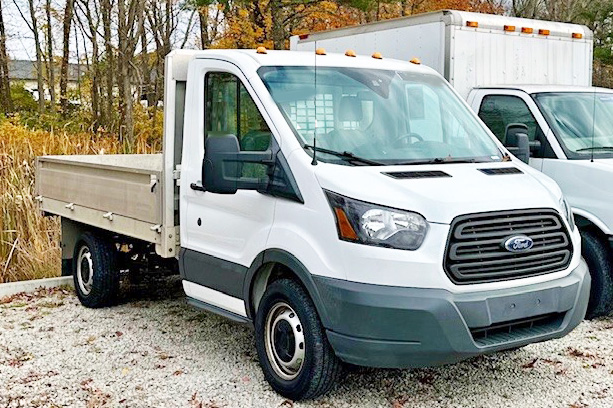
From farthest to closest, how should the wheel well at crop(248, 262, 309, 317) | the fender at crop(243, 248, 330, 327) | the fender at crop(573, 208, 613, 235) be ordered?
the fender at crop(573, 208, 613, 235) → the wheel well at crop(248, 262, 309, 317) → the fender at crop(243, 248, 330, 327)

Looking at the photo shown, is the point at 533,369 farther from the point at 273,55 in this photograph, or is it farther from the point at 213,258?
the point at 273,55

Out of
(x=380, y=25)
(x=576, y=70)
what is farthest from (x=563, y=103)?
(x=380, y=25)

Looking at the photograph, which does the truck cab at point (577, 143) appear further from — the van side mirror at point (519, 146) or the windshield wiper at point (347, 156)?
the windshield wiper at point (347, 156)

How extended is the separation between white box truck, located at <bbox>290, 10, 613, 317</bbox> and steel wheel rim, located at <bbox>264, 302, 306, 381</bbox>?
2410 millimetres

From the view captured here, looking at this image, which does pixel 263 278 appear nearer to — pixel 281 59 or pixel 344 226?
pixel 344 226

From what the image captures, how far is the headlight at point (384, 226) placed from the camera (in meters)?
4.42

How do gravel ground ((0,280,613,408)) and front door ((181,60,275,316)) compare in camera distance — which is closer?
gravel ground ((0,280,613,408))

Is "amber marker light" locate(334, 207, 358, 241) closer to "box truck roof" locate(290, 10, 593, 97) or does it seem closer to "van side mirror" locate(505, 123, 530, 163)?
"van side mirror" locate(505, 123, 530, 163)

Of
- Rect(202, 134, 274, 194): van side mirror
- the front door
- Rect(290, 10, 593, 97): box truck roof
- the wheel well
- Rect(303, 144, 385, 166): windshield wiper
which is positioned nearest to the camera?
Rect(202, 134, 274, 194): van side mirror

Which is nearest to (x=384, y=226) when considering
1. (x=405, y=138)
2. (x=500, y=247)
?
(x=500, y=247)

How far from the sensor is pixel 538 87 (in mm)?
7594

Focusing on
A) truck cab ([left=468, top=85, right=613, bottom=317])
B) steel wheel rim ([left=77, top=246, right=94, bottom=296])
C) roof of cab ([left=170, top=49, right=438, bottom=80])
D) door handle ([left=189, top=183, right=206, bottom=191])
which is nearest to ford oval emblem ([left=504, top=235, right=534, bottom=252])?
roof of cab ([left=170, top=49, right=438, bottom=80])

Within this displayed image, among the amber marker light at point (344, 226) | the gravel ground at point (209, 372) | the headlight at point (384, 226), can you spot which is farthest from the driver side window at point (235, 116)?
the gravel ground at point (209, 372)

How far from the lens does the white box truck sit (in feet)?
22.3
